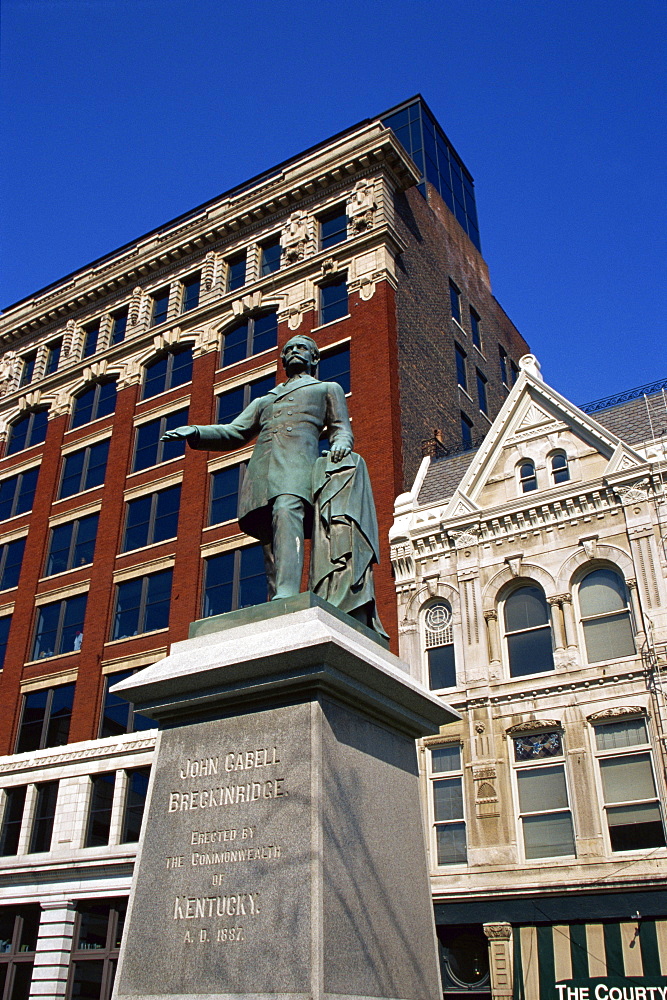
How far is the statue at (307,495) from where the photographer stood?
8.20 meters

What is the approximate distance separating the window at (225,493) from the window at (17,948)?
13800 mm

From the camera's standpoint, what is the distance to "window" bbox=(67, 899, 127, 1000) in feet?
83.0

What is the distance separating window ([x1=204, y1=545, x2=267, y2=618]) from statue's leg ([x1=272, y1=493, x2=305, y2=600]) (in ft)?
67.4

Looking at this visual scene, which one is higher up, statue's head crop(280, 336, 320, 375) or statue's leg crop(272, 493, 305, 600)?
statue's head crop(280, 336, 320, 375)

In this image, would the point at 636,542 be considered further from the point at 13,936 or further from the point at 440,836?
the point at 13,936

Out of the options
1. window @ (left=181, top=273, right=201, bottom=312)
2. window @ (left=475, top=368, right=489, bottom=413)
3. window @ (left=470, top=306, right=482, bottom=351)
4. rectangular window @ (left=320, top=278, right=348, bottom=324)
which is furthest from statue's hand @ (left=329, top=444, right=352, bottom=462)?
window @ (left=470, top=306, right=482, bottom=351)

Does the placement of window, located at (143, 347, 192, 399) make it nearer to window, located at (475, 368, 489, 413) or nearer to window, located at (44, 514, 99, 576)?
window, located at (44, 514, 99, 576)

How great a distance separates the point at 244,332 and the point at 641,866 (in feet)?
79.4

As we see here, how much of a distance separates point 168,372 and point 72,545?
815cm

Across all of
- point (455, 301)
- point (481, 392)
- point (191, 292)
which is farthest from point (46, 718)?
point (455, 301)

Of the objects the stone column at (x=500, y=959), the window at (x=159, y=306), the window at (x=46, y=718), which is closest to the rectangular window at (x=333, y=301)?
the window at (x=159, y=306)

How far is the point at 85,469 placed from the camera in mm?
37438

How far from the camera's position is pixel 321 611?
7352mm

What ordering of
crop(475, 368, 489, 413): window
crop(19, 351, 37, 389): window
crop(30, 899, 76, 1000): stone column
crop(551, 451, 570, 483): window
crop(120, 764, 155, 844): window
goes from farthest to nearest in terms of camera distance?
crop(19, 351, 37, 389): window
crop(475, 368, 489, 413): window
crop(120, 764, 155, 844): window
crop(30, 899, 76, 1000): stone column
crop(551, 451, 570, 483): window
